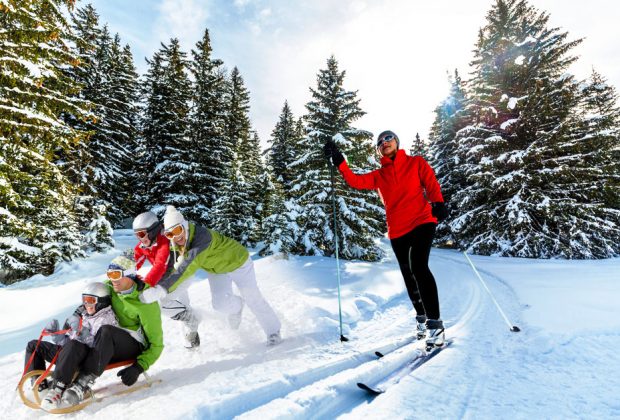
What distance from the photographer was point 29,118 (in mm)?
7996

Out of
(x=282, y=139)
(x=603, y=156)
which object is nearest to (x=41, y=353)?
(x=603, y=156)

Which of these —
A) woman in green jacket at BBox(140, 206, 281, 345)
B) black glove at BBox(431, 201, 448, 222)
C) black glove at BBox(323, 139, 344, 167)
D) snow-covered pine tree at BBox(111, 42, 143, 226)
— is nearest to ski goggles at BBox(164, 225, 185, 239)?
woman in green jacket at BBox(140, 206, 281, 345)

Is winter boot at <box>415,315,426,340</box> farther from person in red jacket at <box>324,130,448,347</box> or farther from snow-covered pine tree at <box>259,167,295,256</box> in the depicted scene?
snow-covered pine tree at <box>259,167,295,256</box>

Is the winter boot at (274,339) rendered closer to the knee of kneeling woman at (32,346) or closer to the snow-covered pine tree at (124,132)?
the knee of kneeling woman at (32,346)

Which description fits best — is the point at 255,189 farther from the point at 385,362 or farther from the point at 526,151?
the point at 385,362

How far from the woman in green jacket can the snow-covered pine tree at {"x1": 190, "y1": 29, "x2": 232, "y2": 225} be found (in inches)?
635

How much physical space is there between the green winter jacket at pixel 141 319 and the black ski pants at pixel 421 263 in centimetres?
281

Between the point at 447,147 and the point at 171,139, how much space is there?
1970 centimetres

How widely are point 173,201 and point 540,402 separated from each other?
2035 centimetres

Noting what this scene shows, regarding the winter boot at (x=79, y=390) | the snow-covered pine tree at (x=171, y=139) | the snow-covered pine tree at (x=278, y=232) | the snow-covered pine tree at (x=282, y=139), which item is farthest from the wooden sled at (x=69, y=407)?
the snow-covered pine tree at (x=282, y=139)

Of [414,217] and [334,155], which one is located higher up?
[334,155]

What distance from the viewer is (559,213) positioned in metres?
12.9

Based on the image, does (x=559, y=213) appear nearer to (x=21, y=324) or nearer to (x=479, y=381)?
Answer: (x=479, y=381)

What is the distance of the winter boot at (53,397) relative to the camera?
2.44 meters
